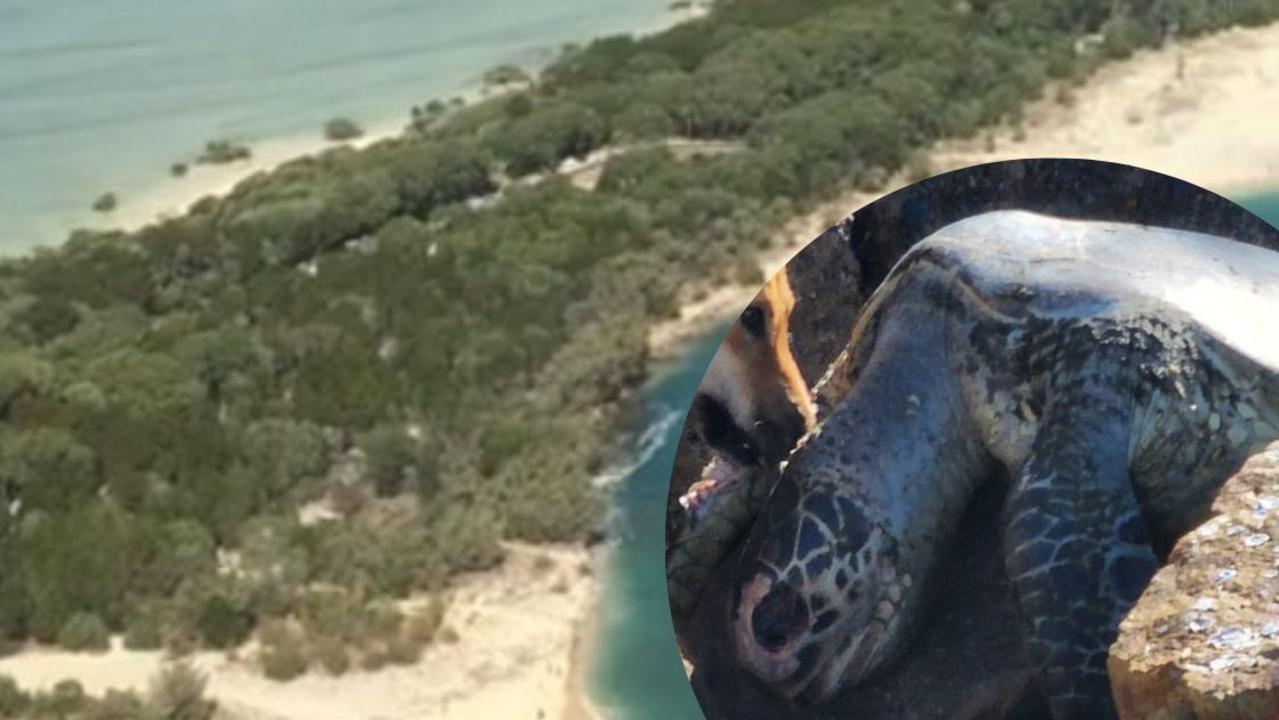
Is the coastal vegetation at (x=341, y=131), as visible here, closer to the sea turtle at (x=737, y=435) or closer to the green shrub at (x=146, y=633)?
the green shrub at (x=146, y=633)

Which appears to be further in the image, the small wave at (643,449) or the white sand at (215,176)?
the white sand at (215,176)

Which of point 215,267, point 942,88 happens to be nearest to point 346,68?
point 215,267

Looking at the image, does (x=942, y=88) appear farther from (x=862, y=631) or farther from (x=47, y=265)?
(x=862, y=631)

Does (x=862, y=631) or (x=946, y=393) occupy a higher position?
(x=946, y=393)

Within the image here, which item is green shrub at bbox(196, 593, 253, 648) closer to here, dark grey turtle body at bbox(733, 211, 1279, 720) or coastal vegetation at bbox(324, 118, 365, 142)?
dark grey turtle body at bbox(733, 211, 1279, 720)

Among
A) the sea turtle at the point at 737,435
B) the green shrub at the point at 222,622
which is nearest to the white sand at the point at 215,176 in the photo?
the green shrub at the point at 222,622
